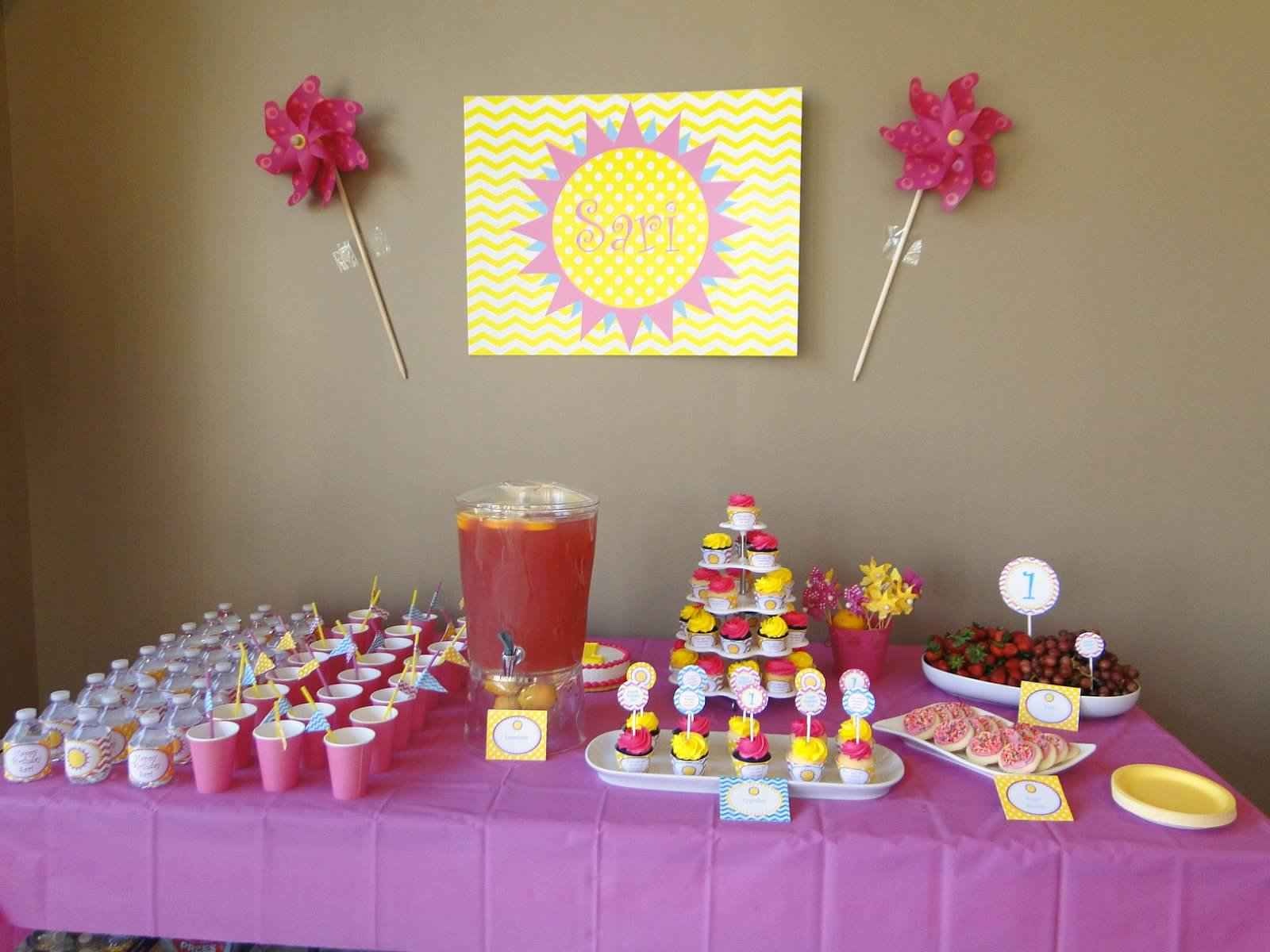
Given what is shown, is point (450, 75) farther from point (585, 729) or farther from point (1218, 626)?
point (1218, 626)

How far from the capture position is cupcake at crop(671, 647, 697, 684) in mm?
1429

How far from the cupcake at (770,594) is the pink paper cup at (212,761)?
0.80 m

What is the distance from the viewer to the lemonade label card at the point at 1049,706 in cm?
135

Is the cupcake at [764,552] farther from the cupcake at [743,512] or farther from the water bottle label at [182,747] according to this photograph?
the water bottle label at [182,747]

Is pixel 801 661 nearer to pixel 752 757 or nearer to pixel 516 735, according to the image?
pixel 752 757

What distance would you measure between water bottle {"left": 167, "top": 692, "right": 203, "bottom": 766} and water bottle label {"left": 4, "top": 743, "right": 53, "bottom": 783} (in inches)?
5.9

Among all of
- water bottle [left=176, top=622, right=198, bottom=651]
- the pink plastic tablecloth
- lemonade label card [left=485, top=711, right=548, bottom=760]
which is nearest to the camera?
the pink plastic tablecloth

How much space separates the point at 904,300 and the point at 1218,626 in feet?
3.04

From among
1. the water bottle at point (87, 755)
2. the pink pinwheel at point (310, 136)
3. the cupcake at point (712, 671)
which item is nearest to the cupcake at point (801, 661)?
the cupcake at point (712, 671)

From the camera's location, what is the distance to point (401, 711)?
1.28m

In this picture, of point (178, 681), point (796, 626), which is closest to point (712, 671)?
point (796, 626)

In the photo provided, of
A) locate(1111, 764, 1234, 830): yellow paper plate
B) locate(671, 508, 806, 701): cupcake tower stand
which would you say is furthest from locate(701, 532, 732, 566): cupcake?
locate(1111, 764, 1234, 830): yellow paper plate

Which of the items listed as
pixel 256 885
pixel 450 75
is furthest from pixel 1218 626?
pixel 450 75

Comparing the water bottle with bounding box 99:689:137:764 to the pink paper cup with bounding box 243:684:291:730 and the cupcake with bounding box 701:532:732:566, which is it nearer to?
the pink paper cup with bounding box 243:684:291:730
